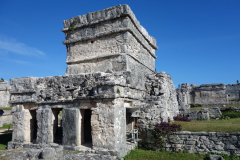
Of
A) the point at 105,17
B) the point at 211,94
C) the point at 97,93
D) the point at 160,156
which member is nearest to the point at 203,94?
the point at 211,94

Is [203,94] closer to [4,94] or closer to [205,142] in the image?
[205,142]

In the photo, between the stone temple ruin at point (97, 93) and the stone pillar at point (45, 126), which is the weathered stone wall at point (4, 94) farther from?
the stone pillar at point (45, 126)

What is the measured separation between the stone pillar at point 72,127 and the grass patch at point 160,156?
205cm

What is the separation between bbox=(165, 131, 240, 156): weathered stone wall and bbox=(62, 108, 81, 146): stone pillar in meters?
3.56

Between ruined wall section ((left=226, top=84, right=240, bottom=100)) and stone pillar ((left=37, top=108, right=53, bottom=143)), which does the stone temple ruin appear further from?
ruined wall section ((left=226, top=84, right=240, bottom=100))

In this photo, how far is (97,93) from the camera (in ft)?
23.1

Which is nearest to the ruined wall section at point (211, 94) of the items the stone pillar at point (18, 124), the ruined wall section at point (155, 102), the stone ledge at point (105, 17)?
the stone ledge at point (105, 17)

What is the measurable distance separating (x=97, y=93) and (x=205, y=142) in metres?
4.45

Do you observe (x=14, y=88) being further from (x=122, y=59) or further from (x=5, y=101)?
(x=5, y=101)

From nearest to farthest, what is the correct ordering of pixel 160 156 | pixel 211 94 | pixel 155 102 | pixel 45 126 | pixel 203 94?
pixel 160 156
pixel 45 126
pixel 155 102
pixel 211 94
pixel 203 94

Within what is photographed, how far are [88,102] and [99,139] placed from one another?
1444mm

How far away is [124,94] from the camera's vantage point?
Answer: 7246 mm

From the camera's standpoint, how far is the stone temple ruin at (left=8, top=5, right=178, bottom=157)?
270 inches

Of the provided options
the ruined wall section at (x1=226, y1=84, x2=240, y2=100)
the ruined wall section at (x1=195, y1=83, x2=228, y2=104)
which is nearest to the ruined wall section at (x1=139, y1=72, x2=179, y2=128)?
the ruined wall section at (x1=195, y1=83, x2=228, y2=104)
